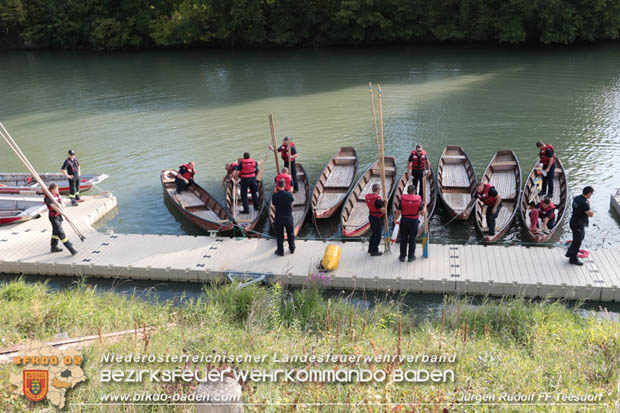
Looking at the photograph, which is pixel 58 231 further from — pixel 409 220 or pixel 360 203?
pixel 409 220

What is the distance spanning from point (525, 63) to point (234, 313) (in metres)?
28.8

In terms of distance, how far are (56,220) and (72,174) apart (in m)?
3.57

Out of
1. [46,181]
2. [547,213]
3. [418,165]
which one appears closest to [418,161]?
[418,165]

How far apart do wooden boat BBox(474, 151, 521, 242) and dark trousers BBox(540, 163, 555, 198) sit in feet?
2.08

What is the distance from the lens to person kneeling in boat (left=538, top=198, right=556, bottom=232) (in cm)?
1173

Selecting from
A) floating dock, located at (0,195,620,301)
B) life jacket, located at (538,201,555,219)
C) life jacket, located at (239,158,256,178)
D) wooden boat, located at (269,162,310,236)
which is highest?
life jacket, located at (239,158,256,178)

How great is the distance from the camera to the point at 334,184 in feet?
49.4

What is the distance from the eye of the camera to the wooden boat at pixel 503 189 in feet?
39.5

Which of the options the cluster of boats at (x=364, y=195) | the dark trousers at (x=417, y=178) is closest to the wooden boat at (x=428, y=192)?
the cluster of boats at (x=364, y=195)

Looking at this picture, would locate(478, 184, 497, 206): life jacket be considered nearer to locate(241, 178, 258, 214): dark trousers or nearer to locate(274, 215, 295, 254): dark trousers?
locate(274, 215, 295, 254): dark trousers

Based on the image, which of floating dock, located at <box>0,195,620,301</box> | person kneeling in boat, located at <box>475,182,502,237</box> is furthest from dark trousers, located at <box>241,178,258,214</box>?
person kneeling in boat, located at <box>475,182,502,237</box>

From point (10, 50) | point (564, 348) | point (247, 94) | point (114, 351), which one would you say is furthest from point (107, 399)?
point (10, 50)

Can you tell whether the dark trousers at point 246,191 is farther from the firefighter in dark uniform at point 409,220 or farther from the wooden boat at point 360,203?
the firefighter in dark uniform at point 409,220

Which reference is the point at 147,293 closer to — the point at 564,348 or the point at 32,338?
the point at 32,338
